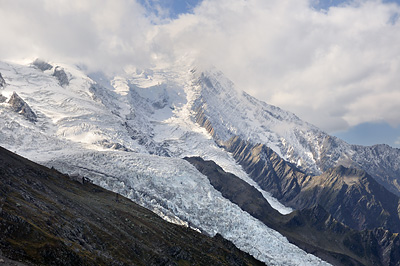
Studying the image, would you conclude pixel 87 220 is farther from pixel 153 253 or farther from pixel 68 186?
pixel 68 186

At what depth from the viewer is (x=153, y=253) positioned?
104 metres

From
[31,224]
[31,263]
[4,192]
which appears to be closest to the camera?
[31,263]

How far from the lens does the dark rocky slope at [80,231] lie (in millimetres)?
63875

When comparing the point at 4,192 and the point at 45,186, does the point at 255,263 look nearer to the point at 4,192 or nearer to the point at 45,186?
the point at 45,186

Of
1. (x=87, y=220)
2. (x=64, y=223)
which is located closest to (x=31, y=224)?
(x=64, y=223)

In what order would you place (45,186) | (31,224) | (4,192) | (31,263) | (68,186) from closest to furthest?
(31,263) < (31,224) < (4,192) < (45,186) < (68,186)

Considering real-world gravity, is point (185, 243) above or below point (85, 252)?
above

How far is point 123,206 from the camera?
146500 mm

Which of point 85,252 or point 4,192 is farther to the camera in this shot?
point 4,192

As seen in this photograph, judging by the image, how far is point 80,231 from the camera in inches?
3516

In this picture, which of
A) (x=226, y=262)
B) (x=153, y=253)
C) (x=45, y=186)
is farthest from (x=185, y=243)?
(x=45, y=186)

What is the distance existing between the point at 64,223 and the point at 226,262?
2713 inches

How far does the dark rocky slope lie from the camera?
6388 centimetres

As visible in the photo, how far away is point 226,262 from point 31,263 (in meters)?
91.0
